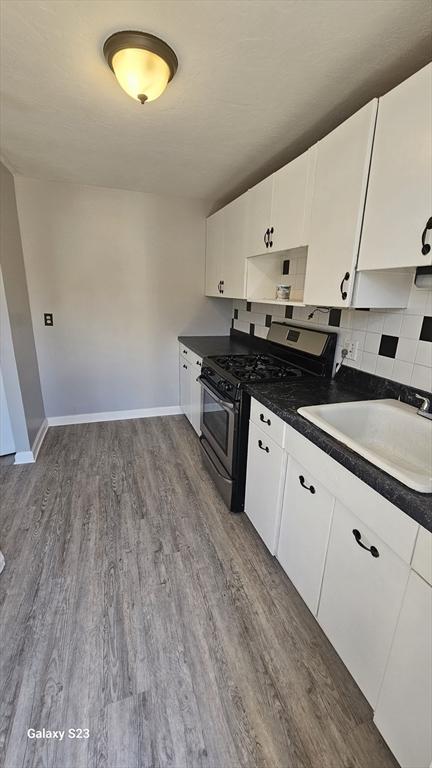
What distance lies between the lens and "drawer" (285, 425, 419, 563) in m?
0.87

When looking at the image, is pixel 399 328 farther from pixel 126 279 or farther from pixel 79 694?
pixel 126 279

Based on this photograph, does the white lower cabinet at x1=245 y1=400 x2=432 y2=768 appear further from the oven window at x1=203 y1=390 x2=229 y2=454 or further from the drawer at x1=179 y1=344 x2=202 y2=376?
the drawer at x1=179 y1=344 x2=202 y2=376

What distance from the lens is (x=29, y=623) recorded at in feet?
4.52

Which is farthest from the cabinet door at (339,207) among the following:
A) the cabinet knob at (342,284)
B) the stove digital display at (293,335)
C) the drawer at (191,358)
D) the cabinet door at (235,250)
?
the drawer at (191,358)

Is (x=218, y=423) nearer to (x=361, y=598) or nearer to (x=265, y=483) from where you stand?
(x=265, y=483)

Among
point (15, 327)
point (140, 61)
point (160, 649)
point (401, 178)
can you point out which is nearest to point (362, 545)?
point (160, 649)

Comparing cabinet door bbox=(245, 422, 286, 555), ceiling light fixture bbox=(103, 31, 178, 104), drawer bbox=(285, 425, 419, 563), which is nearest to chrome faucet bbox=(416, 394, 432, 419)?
drawer bbox=(285, 425, 419, 563)

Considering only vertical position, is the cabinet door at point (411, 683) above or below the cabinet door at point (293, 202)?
below

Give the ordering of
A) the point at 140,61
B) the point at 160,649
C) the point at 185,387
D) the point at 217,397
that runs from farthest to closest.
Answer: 1. the point at 185,387
2. the point at 217,397
3. the point at 160,649
4. the point at 140,61

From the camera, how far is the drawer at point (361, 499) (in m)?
0.87

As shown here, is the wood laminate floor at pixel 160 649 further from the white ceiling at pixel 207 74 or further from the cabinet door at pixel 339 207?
the white ceiling at pixel 207 74

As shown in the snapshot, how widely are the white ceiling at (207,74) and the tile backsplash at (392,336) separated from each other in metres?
0.92

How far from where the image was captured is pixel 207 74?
52.0 inches

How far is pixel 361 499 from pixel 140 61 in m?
1.75
